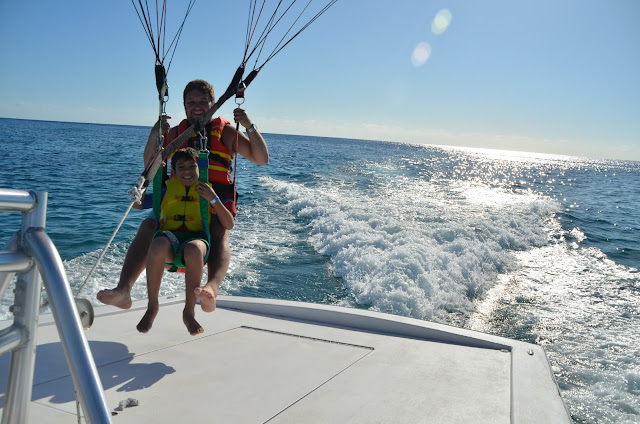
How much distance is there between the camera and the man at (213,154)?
8.94ft

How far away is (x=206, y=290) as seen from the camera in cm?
242

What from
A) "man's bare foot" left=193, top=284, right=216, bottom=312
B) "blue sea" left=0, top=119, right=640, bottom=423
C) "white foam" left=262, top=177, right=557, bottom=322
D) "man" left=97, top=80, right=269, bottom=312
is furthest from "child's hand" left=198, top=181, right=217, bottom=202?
"white foam" left=262, top=177, right=557, bottom=322

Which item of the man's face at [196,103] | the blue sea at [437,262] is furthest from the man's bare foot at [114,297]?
the blue sea at [437,262]

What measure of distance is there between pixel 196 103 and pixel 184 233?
32.4 inches

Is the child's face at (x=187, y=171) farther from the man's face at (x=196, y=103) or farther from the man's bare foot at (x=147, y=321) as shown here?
the man's bare foot at (x=147, y=321)

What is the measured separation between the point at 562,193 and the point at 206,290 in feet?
74.5

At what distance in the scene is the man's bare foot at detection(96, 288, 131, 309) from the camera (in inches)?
98.5

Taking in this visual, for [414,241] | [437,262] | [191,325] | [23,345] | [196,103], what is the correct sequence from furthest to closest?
[414,241], [437,262], [196,103], [191,325], [23,345]

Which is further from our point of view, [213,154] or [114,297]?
[213,154]

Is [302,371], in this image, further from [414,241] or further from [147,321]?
[414,241]

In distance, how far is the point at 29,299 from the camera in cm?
→ 95

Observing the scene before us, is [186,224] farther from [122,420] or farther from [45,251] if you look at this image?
[45,251]

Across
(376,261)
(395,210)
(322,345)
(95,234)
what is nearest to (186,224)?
(322,345)

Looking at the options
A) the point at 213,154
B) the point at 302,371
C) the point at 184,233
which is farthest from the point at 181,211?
the point at 302,371
